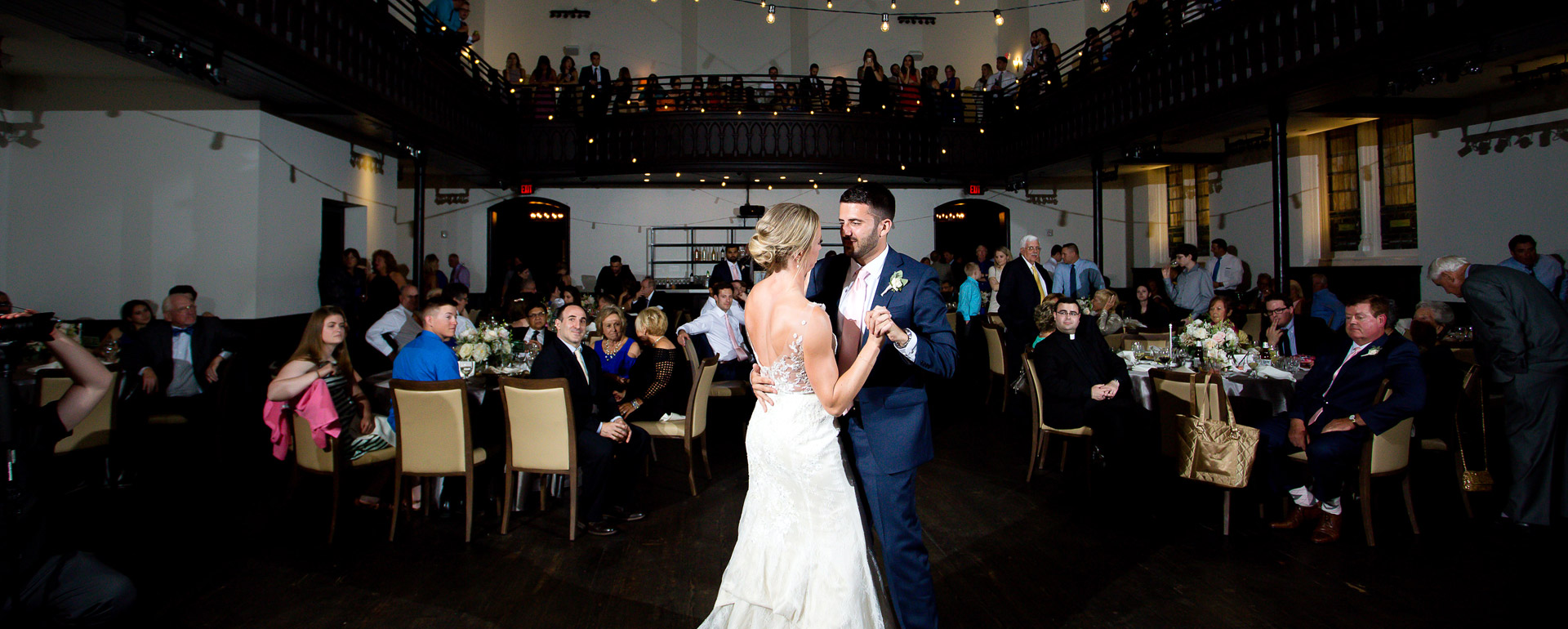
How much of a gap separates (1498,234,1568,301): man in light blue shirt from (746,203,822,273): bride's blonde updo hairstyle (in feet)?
24.7

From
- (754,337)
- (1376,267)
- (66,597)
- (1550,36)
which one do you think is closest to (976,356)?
(1376,267)

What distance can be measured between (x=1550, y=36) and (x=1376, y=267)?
15.2ft

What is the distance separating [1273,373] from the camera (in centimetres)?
447

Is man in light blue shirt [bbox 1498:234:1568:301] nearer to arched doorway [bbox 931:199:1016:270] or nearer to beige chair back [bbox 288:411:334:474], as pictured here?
arched doorway [bbox 931:199:1016:270]

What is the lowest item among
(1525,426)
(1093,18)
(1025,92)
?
(1525,426)

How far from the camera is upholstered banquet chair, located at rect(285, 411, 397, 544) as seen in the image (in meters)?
3.72

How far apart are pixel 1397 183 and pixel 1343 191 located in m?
0.75

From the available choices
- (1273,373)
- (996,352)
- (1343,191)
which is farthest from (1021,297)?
(1343,191)

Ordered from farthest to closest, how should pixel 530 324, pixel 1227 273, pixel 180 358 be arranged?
pixel 1227 273
pixel 530 324
pixel 180 358

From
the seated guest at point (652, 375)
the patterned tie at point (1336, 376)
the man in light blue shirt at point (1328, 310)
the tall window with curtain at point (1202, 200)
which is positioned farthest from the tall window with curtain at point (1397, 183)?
the seated guest at point (652, 375)

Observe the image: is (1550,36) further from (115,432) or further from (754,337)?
(115,432)

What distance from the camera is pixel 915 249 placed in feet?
49.5

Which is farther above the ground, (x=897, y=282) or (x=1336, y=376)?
(x=897, y=282)

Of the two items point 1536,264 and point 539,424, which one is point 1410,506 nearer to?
point 539,424
